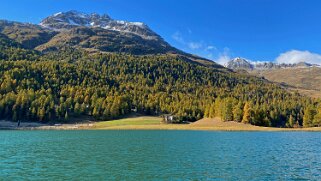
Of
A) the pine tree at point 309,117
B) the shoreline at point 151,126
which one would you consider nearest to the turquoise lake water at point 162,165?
the shoreline at point 151,126

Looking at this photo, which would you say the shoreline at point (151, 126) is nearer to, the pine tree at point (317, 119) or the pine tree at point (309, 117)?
the pine tree at point (317, 119)

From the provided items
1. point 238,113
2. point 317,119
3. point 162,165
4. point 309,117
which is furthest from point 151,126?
point 162,165

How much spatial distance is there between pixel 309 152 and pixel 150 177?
136 feet

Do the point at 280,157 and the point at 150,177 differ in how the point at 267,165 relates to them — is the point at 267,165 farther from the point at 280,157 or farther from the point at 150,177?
the point at 150,177

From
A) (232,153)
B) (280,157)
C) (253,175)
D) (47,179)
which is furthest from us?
(232,153)

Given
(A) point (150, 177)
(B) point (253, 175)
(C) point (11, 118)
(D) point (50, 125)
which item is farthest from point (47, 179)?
(C) point (11, 118)

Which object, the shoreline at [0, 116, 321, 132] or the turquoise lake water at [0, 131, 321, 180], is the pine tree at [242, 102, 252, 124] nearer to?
the shoreline at [0, 116, 321, 132]

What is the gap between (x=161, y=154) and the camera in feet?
220

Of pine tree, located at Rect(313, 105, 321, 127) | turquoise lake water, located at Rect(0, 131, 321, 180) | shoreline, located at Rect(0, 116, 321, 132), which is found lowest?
turquoise lake water, located at Rect(0, 131, 321, 180)

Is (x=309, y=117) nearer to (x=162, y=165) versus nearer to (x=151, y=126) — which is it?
(x=151, y=126)

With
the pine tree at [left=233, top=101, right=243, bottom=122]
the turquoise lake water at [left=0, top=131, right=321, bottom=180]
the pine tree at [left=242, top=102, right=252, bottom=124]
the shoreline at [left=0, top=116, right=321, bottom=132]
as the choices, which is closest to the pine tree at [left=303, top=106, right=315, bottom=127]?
the shoreline at [left=0, top=116, right=321, bottom=132]

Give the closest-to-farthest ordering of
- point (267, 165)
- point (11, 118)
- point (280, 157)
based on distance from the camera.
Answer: point (267, 165)
point (280, 157)
point (11, 118)

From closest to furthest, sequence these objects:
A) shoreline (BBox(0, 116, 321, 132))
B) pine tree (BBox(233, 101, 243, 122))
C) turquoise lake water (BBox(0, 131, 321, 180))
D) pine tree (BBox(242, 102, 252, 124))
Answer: turquoise lake water (BBox(0, 131, 321, 180)), shoreline (BBox(0, 116, 321, 132)), pine tree (BBox(242, 102, 252, 124)), pine tree (BBox(233, 101, 243, 122))

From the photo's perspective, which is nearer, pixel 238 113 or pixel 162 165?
pixel 162 165
